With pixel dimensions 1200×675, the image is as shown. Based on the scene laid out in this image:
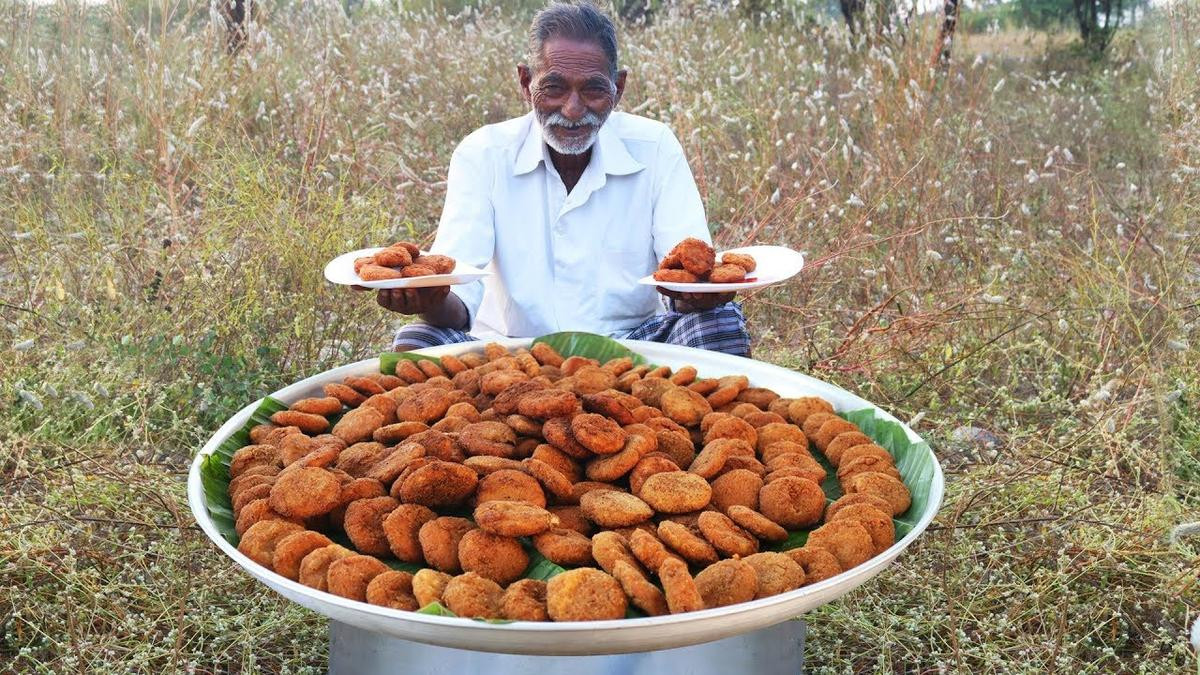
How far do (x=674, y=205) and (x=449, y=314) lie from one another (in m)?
0.75

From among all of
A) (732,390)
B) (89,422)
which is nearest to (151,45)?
(89,422)

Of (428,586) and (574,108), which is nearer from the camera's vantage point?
(428,586)

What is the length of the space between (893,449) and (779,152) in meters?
2.99

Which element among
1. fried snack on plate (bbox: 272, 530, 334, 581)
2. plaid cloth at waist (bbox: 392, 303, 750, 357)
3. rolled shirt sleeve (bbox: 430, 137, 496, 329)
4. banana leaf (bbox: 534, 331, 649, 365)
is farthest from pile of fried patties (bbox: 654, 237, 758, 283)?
fried snack on plate (bbox: 272, 530, 334, 581)

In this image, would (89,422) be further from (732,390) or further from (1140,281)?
(1140,281)

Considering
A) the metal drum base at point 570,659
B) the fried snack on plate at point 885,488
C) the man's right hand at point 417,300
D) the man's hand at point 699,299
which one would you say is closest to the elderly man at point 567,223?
the man's right hand at point 417,300

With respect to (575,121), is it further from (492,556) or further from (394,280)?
(492,556)

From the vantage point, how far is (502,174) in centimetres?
298

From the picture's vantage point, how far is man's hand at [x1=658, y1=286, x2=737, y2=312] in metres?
2.45

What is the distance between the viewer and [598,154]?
297cm

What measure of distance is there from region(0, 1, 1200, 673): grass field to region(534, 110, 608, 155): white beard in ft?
3.31

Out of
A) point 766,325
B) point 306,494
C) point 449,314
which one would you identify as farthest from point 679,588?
point 766,325

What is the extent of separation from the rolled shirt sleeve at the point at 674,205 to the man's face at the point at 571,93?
0.34 meters

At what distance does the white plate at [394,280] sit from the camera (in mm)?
2170
